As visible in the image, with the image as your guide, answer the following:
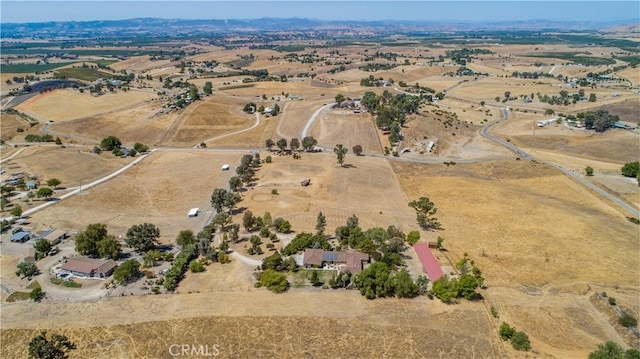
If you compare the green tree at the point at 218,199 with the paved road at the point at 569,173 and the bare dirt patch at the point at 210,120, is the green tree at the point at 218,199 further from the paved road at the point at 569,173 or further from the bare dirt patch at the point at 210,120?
the paved road at the point at 569,173

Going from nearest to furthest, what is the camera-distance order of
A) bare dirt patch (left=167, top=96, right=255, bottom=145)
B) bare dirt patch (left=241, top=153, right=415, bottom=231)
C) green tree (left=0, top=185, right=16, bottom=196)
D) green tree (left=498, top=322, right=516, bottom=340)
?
green tree (left=498, top=322, right=516, bottom=340)
bare dirt patch (left=241, top=153, right=415, bottom=231)
green tree (left=0, top=185, right=16, bottom=196)
bare dirt patch (left=167, top=96, right=255, bottom=145)

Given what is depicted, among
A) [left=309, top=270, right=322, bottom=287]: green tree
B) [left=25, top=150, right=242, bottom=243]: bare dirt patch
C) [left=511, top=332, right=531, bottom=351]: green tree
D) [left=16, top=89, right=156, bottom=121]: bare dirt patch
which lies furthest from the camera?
[left=16, top=89, right=156, bottom=121]: bare dirt patch

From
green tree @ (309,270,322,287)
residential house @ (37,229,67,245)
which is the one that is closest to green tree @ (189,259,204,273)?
green tree @ (309,270,322,287)

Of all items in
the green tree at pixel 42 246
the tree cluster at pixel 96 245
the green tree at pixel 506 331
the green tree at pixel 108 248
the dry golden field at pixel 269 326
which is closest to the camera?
the dry golden field at pixel 269 326

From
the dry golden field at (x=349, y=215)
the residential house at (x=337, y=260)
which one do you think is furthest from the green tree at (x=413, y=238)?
the residential house at (x=337, y=260)

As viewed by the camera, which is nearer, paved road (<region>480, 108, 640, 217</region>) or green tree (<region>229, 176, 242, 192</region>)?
paved road (<region>480, 108, 640, 217</region>)

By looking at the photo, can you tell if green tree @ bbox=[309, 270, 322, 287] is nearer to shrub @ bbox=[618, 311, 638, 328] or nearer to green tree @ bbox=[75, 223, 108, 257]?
green tree @ bbox=[75, 223, 108, 257]

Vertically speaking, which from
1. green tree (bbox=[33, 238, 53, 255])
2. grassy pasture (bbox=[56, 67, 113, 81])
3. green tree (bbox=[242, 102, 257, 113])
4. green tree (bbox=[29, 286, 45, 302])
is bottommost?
green tree (bbox=[29, 286, 45, 302])

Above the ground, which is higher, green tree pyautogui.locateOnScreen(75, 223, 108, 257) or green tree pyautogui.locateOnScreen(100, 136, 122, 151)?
green tree pyautogui.locateOnScreen(100, 136, 122, 151)
